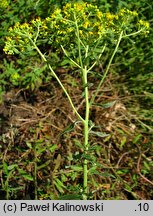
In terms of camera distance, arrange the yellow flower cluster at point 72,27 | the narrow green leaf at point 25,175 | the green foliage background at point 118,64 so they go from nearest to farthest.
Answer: the yellow flower cluster at point 72,27 < the narrow green leaf at point 25,175 < the green foliage background at point 118,64

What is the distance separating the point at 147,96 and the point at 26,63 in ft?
3.24

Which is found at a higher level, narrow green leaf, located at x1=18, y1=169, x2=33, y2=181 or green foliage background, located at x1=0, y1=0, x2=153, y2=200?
green foliage background, located at x1=0, y1=0, x2=153, y2=200

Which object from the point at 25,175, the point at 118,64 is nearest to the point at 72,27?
the point at 25,175

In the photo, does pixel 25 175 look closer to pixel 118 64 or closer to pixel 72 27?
pixel 72 27

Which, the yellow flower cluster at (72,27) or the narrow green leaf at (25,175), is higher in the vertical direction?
the yellow flower cluster at (72,27)

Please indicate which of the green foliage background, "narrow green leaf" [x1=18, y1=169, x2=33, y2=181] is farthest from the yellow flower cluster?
"narrow green leaf" [x1=18, y1=169, x2=33, y2=181]

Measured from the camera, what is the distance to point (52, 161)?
267 cm

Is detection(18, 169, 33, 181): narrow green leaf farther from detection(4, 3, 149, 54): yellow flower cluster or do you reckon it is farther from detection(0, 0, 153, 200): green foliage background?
detection(4, 3, 149, 54): yellow flower cluster

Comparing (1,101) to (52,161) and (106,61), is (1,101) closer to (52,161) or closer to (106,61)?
(52,161)

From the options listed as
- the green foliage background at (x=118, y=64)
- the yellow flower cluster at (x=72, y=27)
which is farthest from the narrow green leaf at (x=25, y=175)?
the yellow flower cluster at (x=72, y=27)

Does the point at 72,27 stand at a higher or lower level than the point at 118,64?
lower

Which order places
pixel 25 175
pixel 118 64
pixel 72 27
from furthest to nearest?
pixel 118 64 < pixel 25 175 < pixel 72 27

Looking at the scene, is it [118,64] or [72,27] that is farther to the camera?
[118,64]

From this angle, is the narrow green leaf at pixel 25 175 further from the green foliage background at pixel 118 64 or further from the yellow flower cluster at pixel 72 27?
the yellow flower cluster at pixel 72 27
